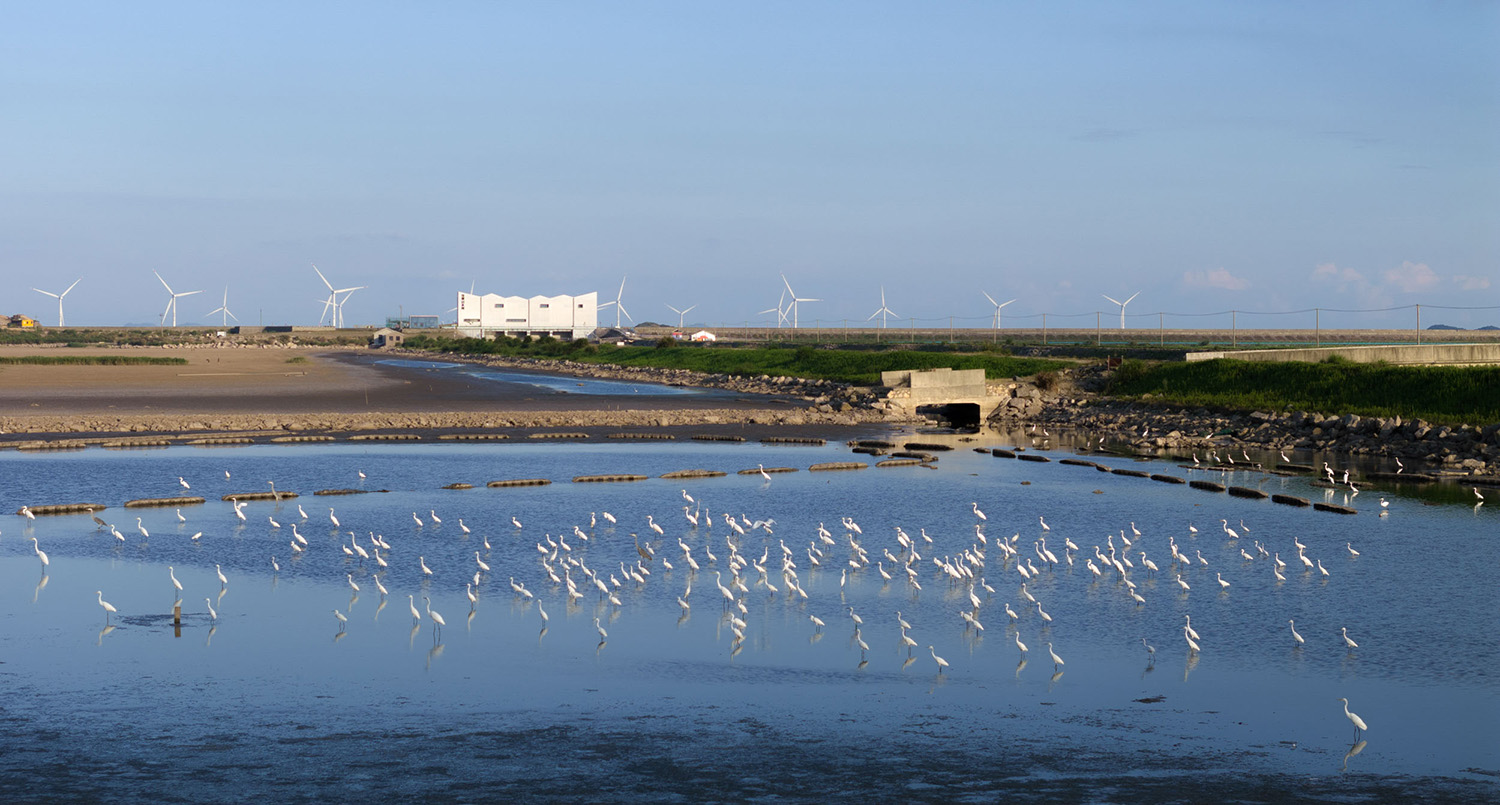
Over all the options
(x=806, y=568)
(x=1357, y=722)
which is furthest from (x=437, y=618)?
(x=1357, y=722)

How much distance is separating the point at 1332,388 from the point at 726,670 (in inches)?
2037

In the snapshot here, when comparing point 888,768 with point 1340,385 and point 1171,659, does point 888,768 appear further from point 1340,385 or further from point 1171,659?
point 1340,385

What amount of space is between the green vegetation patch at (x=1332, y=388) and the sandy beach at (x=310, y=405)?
65.3 feet

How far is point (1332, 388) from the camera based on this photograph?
202 feet

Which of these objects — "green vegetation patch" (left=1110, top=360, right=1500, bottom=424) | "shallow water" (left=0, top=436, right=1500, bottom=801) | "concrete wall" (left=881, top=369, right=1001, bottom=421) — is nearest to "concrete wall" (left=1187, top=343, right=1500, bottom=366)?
"green vegetation patch" (left=1110, top=360, right=1500, bottom=424)

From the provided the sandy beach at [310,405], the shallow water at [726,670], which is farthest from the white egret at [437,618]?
the sandy beach at [310,405]

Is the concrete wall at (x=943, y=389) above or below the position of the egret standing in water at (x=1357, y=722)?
above

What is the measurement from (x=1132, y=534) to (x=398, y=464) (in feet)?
91.7

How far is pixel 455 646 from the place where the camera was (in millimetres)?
20406

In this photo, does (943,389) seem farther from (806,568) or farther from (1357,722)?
(1357,722)

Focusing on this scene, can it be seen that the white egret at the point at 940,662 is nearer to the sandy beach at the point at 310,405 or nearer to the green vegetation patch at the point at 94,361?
the sandy beach at the point at 310,405

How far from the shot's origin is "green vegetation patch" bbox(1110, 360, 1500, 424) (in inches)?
2165

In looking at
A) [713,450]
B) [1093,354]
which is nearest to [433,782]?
[713,450]

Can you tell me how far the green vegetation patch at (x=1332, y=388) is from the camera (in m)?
55.0
